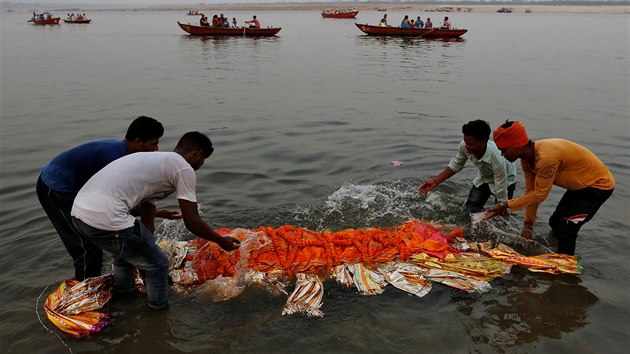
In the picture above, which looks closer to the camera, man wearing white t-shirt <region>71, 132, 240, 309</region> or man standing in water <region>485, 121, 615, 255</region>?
man wearing white t-shirt <region>71, 132, 240, 309</region>

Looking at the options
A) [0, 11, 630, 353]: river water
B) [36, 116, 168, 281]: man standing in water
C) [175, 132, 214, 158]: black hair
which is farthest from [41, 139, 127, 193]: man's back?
[0, 11, 630, 353]: river water

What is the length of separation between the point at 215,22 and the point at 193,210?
32.9 m

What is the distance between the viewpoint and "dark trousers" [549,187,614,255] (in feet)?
14.9

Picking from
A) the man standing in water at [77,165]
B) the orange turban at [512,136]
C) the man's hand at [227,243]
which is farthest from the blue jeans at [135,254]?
the orange turban at [512,136]

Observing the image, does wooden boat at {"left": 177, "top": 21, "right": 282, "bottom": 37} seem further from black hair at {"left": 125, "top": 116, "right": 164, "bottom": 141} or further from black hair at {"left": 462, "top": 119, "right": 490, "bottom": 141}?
black hair at {"left": 125, "top": 116, "right": 164, "bottom": 141}

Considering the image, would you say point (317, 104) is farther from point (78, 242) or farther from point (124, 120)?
point (78, 242)

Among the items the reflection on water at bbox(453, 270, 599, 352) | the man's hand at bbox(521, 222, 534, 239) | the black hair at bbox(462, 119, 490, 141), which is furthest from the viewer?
the man's hand at bbox(521, 222, 534, 239)

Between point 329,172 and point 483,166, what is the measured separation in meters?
3.04

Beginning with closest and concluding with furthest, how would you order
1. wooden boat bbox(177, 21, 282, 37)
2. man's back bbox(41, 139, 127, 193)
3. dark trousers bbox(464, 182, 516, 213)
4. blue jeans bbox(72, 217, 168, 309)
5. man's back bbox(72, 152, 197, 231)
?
man's back bbox(72, 152, 197, 231)
blue jeans bbox(72, 217, 168, 309)
man's back bbox(41, 139, 127, 193)
dark trousers bbox(464, 182, 516, 213)
wooden boat bbox(177, 21, 282, 37)

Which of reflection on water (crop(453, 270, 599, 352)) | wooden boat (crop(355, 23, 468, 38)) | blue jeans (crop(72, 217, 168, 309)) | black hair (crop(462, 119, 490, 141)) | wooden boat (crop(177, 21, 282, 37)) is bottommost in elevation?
reflection on water (crop(453, 270, 599, 352))

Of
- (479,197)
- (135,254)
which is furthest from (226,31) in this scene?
(135,254)

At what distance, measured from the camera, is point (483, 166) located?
567 cm

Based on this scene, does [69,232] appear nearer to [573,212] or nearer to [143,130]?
[143,130]

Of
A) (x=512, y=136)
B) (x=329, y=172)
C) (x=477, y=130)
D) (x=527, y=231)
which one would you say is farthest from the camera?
(x=329, y=172)
